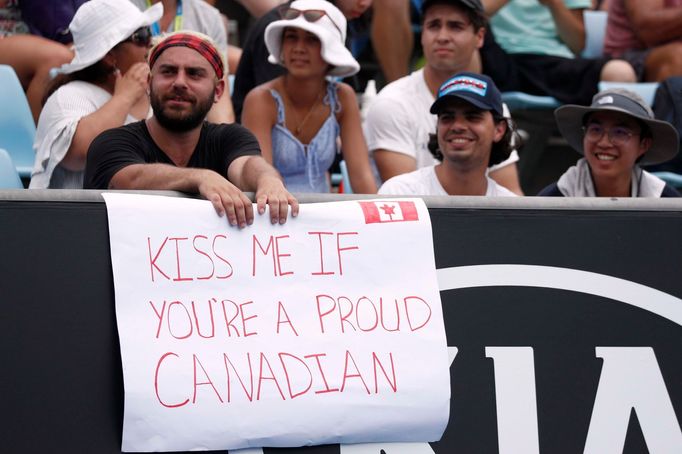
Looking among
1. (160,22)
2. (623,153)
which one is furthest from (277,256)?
(160,22)

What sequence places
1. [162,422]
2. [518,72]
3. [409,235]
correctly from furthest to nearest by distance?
[518,72] < [409,235] < [162,422]

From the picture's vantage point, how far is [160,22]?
565cm

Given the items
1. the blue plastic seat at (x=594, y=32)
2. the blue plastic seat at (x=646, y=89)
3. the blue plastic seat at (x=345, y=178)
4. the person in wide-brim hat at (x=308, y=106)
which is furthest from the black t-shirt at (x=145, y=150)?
the blue plastic seat at (x=594, y=32)

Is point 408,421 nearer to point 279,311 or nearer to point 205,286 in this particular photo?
point 279,311

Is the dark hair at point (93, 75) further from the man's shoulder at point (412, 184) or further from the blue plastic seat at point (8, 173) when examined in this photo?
the man's shoulder at point (412, 184)

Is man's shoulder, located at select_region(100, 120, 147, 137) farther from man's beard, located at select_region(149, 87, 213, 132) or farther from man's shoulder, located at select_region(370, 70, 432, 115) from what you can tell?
man's shoulder, located at select_region(370, 70, 432, 115)

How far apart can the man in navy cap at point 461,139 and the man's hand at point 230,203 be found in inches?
60.0

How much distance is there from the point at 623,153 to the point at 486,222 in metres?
1.83

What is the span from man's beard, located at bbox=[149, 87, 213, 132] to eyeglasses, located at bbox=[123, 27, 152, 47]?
2.95 ft

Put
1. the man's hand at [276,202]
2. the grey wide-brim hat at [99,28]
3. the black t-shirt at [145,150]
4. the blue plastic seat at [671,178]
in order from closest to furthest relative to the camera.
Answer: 1. the man's hand at [276,202]
2. the black t-shirt at [145,150]
3. the grey wide-brim hat at [99,28]
4. the blue plastic seat at [671,178]

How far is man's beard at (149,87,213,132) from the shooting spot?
3.95 metres

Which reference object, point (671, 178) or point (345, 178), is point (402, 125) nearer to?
point (345, 178)

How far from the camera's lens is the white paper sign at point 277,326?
3.06 m

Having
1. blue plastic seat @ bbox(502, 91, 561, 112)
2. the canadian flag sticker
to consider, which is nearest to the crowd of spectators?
the canadian flag sticker
